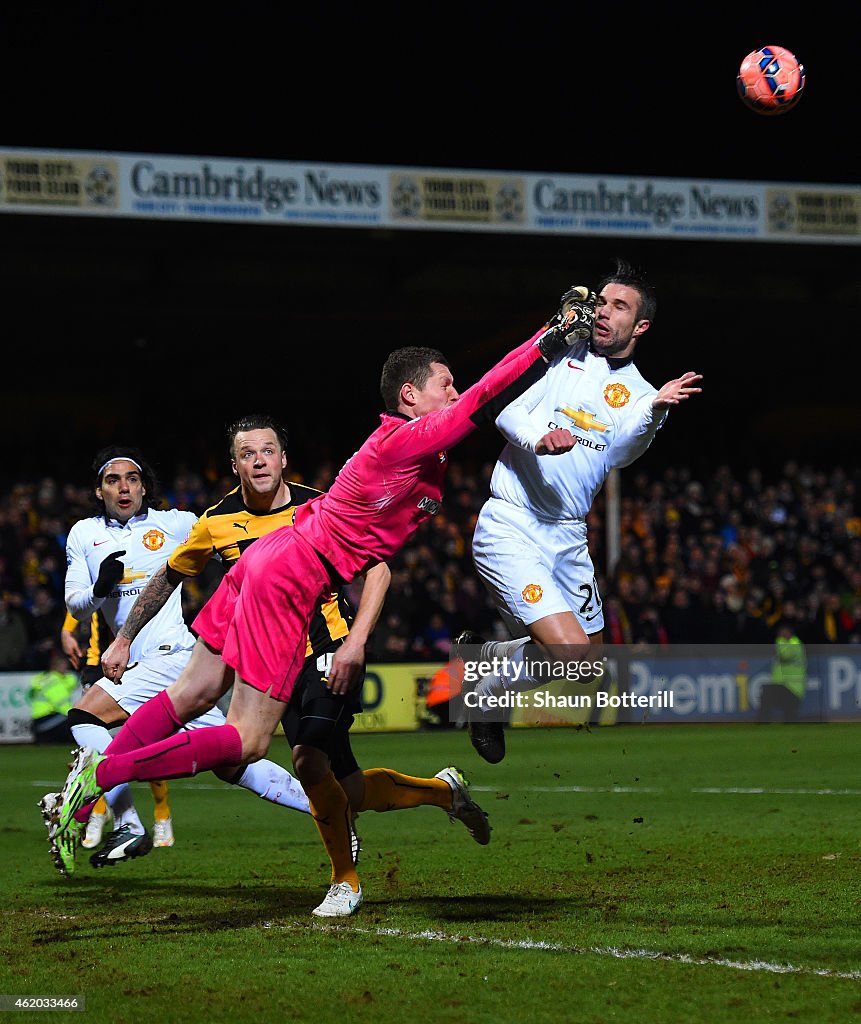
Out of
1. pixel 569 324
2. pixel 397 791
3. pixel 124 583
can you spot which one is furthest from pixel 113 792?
pixel 569 324

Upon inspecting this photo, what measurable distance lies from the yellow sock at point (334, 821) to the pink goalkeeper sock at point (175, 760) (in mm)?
907

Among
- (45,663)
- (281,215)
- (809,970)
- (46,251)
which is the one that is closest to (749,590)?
(281,215)

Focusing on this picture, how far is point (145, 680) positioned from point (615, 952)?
12.4ft

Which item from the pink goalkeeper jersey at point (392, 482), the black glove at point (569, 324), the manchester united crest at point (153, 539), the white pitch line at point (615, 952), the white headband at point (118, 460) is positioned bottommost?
the white pitch line at point (615, 952)

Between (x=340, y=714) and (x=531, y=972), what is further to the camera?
(x=340, y=714)

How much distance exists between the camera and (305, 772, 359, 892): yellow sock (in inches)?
256

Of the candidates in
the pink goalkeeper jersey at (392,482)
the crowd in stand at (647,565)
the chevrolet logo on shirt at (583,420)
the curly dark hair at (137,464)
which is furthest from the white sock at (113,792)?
the crowd in stand at (647,565)

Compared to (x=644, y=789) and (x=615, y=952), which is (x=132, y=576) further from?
(x=644, y=789)

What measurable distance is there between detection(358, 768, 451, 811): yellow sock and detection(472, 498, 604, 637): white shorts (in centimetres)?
96

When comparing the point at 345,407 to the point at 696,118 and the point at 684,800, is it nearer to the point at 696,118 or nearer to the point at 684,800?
the point at 696,118

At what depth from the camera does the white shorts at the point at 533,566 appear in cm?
741

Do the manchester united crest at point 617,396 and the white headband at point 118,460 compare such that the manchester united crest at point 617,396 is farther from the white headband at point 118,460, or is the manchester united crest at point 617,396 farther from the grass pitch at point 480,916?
the white headband at point 118,460

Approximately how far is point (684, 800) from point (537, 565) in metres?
4.87

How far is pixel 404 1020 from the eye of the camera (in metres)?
4.59
